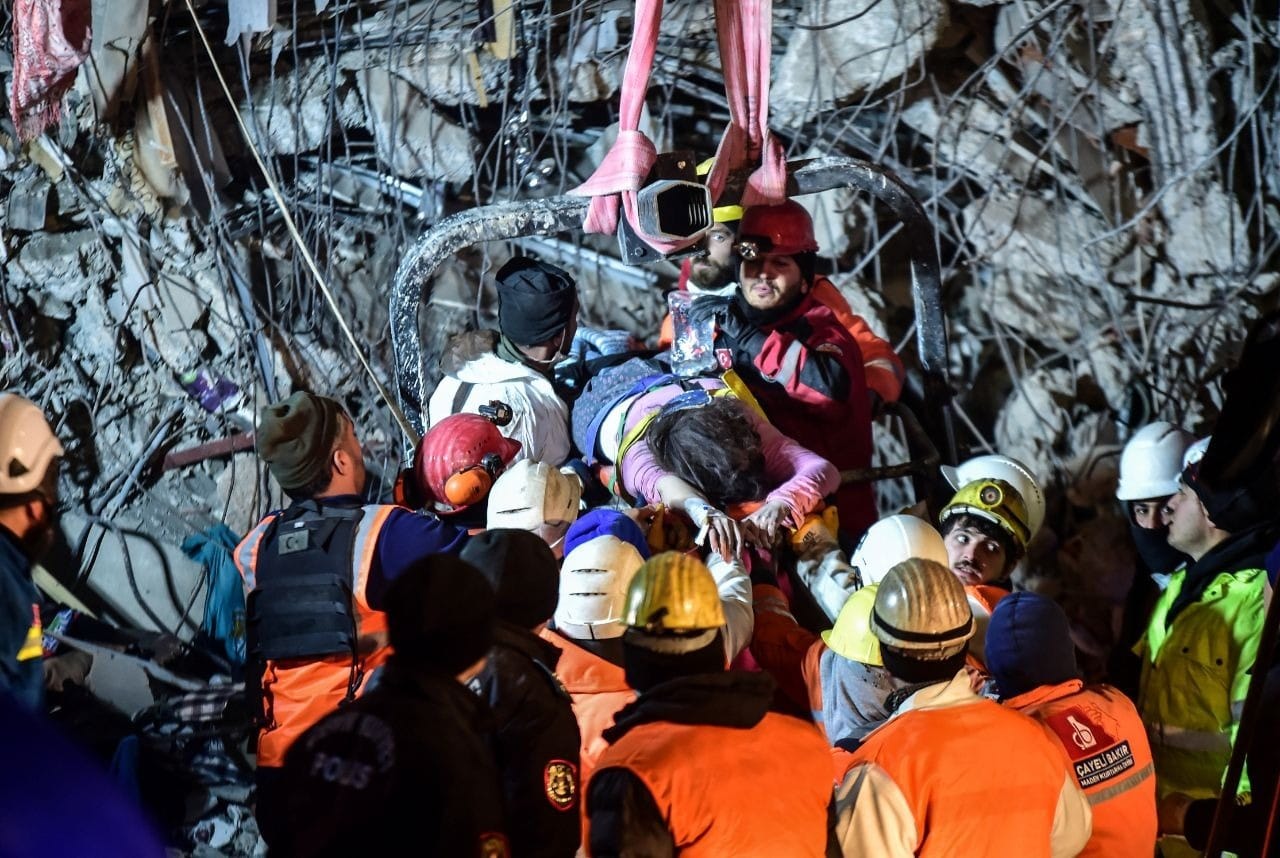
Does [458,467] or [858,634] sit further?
[458,467]

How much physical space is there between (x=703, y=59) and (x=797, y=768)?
516cm

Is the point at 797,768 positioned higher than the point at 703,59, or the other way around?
the point at 703,59

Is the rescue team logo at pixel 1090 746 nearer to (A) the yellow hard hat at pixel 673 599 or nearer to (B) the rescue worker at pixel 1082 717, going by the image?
(B) the rescue worker at pixel 1082 717

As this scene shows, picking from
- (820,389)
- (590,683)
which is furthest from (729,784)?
(820,389)

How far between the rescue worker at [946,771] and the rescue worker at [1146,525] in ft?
6.13

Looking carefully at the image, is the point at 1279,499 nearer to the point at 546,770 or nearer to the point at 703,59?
the point at 546,770

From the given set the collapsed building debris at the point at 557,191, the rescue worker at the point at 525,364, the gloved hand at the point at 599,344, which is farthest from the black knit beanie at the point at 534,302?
the collapsed building debris at the point at 557,191

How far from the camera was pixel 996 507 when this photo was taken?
13.3 ft

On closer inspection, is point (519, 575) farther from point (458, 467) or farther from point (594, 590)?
point (458, 467)

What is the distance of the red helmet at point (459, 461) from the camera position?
3680 millimetres

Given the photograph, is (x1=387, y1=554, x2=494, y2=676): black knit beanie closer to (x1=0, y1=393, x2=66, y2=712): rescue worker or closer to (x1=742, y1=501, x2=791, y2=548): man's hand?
(x1=0, y1=393, x2=66, y2=712): rescue worker

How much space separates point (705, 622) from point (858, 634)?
30.8 inches

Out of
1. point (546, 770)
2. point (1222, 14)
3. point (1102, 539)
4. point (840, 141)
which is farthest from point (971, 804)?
point (1222, 14)

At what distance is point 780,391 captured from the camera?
14.6ft
